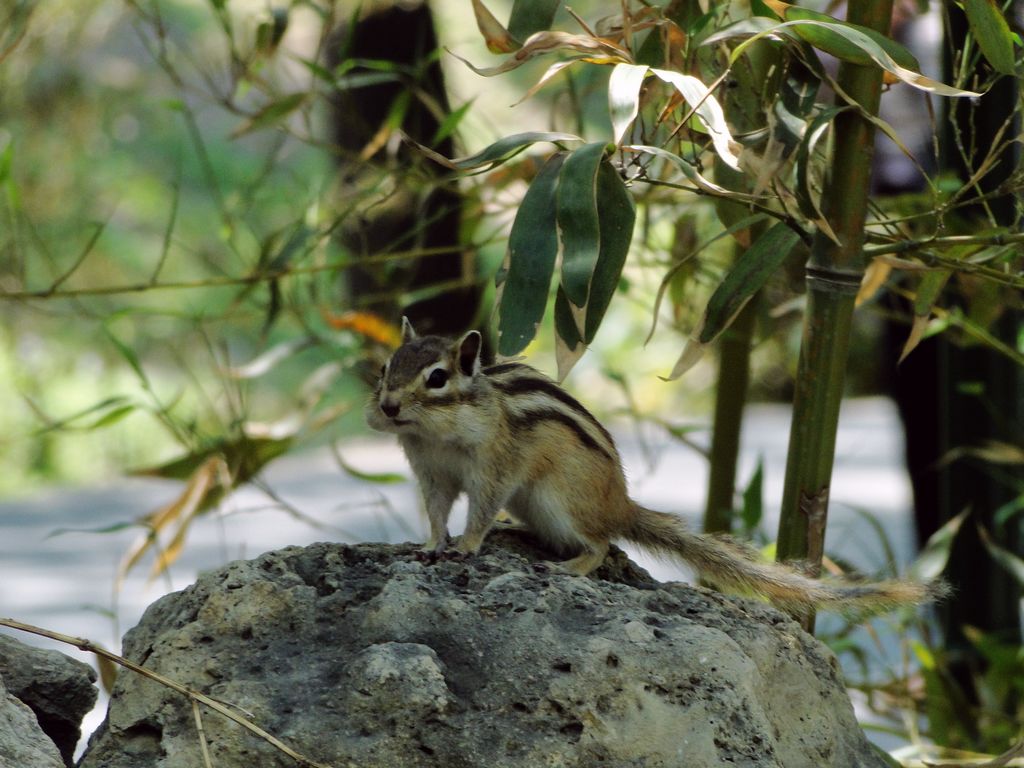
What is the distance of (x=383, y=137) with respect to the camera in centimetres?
268

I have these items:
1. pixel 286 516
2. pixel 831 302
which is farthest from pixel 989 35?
pixel 286 516

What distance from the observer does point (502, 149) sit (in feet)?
4.98

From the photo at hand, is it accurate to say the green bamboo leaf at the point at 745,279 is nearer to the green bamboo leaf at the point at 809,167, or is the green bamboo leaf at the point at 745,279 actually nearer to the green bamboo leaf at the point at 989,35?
the green bamboo leaf at the point at 809,167

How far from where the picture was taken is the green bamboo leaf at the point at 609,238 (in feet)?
4.97

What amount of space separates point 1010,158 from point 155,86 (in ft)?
27.0

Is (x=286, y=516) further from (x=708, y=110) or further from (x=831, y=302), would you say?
(x=708, y=110)

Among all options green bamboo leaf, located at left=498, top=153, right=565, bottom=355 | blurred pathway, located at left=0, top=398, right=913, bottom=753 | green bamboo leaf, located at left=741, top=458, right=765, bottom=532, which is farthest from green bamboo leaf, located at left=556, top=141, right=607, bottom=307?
blurred pathway, located at left=0, top=398, right=913, bottom=753

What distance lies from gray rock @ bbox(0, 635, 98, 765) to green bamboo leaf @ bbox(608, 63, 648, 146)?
3.13 ft

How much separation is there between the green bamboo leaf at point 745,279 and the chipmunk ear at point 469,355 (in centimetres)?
45

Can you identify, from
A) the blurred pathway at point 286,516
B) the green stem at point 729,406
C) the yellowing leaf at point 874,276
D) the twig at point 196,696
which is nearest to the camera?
the twig at point 196,696

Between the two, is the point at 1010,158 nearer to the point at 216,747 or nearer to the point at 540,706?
the point at 540,706

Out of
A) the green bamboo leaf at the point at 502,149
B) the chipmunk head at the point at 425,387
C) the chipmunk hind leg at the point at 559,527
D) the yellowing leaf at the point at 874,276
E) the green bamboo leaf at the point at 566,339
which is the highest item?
the green bamboo leaf at the point at 502,149

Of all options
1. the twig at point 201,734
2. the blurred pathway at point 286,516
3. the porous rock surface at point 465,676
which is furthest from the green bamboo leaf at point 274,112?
the twig at point 201,734

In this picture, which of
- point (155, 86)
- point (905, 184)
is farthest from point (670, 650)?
point (155, 86)
